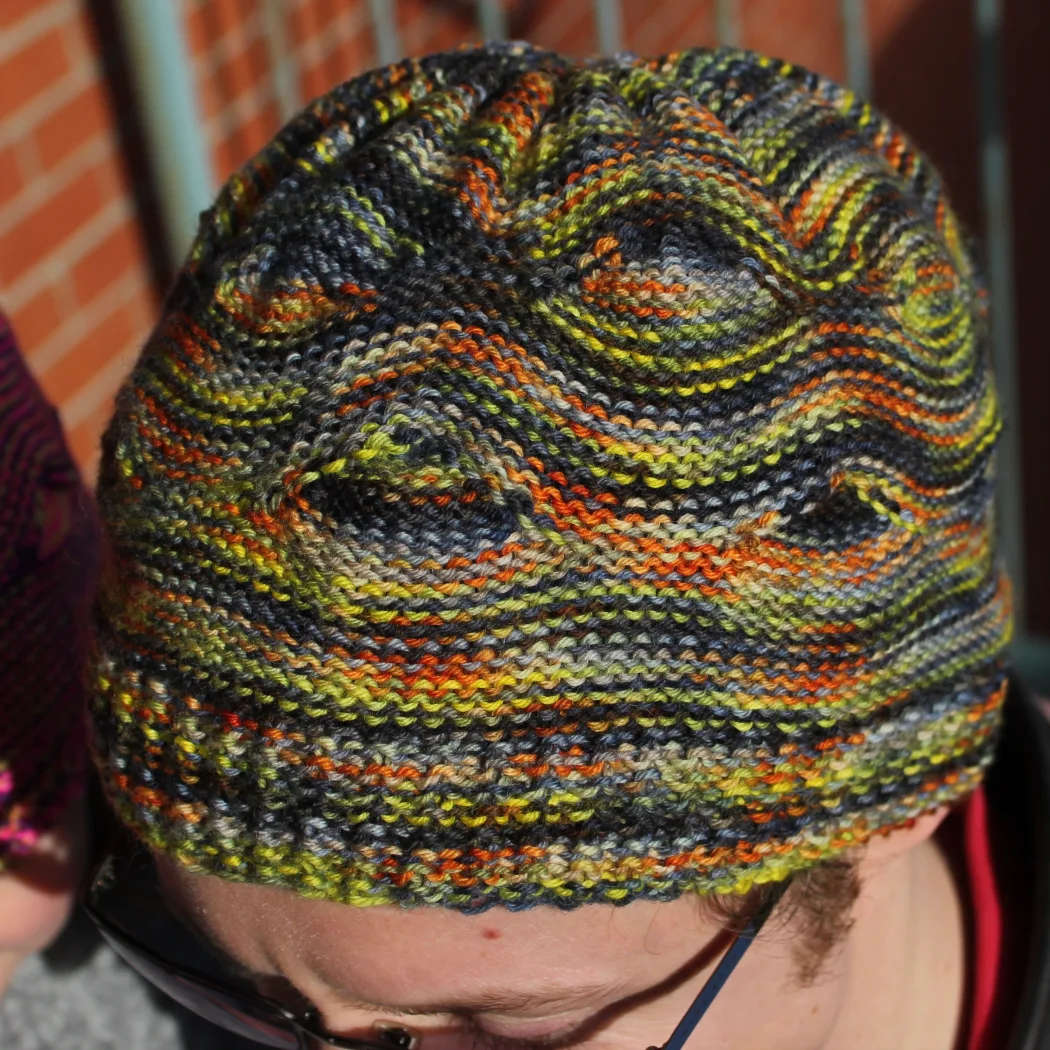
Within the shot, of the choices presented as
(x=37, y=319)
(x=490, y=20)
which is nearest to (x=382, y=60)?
(x=490, y=20)

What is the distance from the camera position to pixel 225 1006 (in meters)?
1.11

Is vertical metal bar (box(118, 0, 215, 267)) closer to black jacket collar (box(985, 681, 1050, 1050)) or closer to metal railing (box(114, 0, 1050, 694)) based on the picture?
metal railing (box(114, 0, 1050, 694))

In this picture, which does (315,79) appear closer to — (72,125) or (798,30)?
(72,125)

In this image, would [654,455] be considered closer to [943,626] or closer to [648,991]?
[943,626]

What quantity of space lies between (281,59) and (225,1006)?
2282 millimetres

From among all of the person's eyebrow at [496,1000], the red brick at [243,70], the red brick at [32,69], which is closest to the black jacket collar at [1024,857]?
the person's eyebrow at [496,1000]

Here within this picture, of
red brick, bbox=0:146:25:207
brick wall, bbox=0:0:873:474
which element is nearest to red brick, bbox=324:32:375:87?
brick wall, bbox=0:0:873:474

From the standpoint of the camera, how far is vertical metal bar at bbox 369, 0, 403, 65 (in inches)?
109

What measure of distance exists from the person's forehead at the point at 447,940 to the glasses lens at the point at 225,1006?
14cm

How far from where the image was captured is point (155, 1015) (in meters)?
1.51

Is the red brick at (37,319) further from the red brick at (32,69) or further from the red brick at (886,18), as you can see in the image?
the red brick at (886,18)

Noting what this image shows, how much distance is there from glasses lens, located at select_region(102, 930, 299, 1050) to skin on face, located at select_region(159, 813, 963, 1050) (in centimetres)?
4

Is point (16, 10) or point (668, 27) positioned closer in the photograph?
point (16, 10)

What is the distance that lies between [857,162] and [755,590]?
374mm
